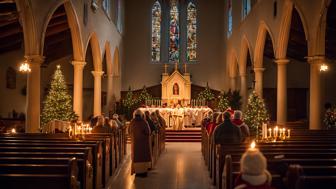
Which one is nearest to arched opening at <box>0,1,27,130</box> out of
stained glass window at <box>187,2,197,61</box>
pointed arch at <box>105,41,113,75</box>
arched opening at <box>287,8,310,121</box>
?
pointed arch at <box>105,41,113,75</box>

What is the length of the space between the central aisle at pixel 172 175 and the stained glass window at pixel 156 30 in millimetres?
18252

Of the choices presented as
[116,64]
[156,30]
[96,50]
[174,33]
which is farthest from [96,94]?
[174,33]

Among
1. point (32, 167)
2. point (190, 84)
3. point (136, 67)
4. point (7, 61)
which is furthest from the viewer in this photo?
point (136, 67)

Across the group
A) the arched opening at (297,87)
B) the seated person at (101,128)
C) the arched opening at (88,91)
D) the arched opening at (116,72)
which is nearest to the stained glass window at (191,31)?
the arched opening at (116,72)

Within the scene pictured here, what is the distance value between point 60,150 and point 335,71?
20.9 metres

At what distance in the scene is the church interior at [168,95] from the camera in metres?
6.70

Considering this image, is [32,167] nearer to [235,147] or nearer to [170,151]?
[235,147]

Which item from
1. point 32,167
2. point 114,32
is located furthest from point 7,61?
point 32,167

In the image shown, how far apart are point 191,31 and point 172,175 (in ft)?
75.8

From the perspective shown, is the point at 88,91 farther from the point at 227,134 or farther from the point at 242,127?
the point at 227,134

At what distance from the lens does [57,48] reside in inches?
968

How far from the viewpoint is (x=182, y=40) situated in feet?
107

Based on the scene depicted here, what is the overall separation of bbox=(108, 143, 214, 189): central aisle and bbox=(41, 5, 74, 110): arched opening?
8279 millimetres

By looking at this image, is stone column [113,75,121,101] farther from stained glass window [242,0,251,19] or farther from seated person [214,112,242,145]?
seated person [214,112,242,145]
